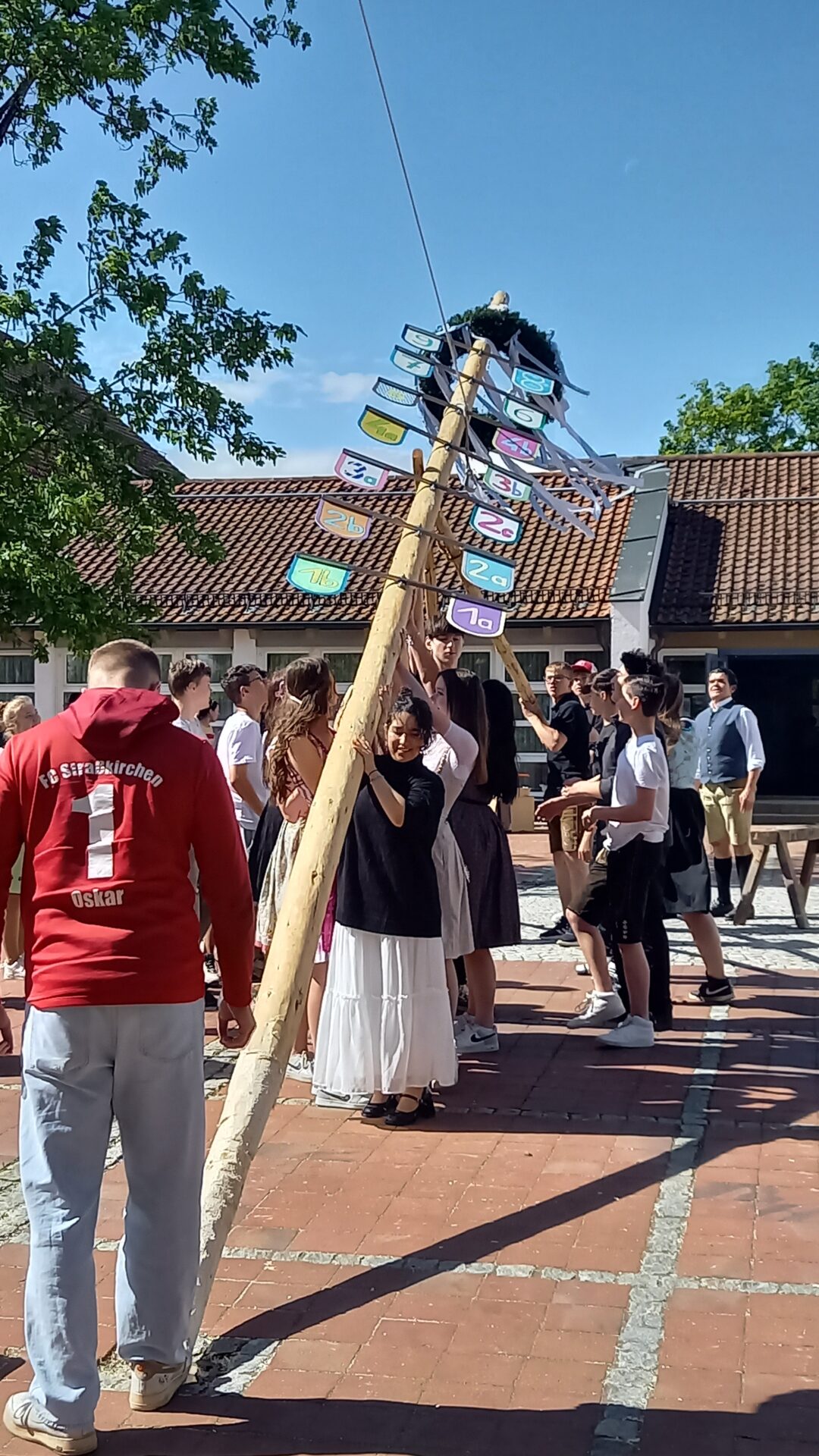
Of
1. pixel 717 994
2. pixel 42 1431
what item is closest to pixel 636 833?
pixel 717 994

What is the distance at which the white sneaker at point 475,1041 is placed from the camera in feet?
22.8

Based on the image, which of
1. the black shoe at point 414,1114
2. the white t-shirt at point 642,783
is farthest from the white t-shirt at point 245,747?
the black shoe at point 414,1114

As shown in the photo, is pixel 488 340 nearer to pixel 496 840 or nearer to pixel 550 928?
pixel 496 840

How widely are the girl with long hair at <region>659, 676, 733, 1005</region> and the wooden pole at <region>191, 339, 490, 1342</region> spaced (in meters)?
2.10

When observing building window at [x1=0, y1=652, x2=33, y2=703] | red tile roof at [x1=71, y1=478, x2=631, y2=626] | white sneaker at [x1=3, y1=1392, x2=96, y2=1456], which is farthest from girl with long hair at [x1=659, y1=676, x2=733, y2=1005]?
building window at [x1=0, y1=652, x2=33, y2=703]

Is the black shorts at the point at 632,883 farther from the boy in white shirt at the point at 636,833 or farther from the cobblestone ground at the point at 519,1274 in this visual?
the cobblestone ground at the point at 519,1274

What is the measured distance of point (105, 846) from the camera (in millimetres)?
3318

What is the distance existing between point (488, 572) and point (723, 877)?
604cm

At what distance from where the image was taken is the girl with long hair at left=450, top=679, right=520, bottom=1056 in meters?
6.92

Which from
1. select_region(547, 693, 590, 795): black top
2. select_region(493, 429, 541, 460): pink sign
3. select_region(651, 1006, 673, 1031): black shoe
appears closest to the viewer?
select_region(493, 429, 541, 460): pink sign

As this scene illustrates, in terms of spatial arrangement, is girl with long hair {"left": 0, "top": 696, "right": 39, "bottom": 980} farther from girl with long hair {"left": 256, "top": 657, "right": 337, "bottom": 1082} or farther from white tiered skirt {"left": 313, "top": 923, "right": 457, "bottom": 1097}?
white tiered skirt {"left": 313, "top": 923, "right": 457, "bottom": 1097}

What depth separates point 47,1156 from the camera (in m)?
3.24

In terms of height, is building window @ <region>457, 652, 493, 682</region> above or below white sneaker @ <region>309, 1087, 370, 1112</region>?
above

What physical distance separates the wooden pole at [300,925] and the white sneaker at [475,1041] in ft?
6.86
